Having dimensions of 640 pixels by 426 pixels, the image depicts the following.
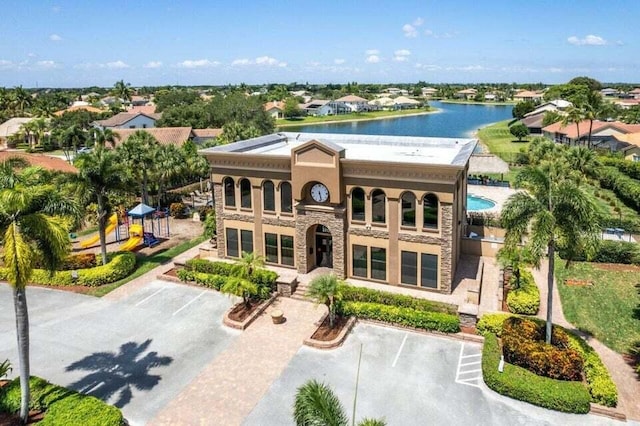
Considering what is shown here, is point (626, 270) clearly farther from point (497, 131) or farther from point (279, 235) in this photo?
point (497, 131)

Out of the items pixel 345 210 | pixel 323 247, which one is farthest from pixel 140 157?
pixel 345 210

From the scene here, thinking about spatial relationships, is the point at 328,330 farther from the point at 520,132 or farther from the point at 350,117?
the point at 350,117

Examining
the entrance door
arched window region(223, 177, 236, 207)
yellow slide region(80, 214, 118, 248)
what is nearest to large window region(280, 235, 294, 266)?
the entrance door

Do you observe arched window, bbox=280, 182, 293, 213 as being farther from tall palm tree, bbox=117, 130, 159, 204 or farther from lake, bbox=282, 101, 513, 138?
lake, bbox=282, 101, 513, 138

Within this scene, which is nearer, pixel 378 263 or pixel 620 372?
pixel 620 372

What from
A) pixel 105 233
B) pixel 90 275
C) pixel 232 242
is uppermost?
pixel 232 242

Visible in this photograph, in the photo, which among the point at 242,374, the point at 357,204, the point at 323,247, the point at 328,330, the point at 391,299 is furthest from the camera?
the point at 323,247
